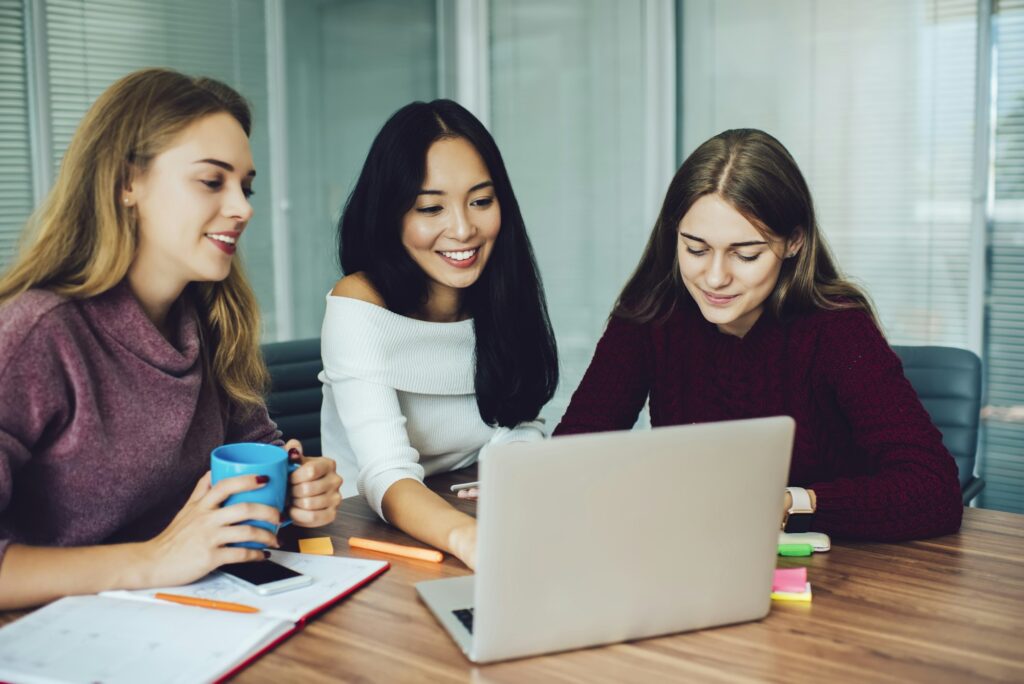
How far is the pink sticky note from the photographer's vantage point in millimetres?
1146

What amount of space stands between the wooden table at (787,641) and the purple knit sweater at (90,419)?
355 millimetres

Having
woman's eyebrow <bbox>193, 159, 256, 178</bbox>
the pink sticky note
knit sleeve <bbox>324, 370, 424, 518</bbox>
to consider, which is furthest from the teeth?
the pink sticky note

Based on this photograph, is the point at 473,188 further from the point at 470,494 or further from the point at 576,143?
the point at 576,143

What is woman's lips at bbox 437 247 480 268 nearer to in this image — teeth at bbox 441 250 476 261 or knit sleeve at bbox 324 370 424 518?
teeth at bbox 441 250 476 261

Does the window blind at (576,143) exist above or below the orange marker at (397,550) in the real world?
above

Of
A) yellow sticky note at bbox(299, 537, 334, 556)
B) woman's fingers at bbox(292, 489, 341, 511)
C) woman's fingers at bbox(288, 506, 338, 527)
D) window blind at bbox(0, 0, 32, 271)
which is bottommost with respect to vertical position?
yellow sticky note at bbox(299, 537, 334, 556)

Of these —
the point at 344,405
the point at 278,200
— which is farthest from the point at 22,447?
the point at 278,200

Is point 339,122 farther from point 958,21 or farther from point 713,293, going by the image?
point 713,293

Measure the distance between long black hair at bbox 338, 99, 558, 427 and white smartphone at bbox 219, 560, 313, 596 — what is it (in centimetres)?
65

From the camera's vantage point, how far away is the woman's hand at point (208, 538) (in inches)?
44.1

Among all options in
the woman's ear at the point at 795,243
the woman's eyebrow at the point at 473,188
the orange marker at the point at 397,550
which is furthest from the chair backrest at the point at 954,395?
the orange marker at the point at 397,550

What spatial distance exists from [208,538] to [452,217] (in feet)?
2.55

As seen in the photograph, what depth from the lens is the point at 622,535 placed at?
0.97 metres

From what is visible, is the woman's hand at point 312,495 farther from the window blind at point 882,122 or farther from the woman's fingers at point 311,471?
the window blind at point 882,122
